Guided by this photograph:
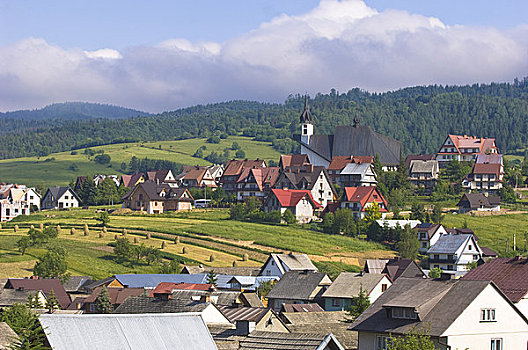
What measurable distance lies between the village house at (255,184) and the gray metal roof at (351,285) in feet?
199

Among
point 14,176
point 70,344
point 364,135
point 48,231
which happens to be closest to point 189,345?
point 70,344

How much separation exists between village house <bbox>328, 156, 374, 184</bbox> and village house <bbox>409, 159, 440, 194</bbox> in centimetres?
662

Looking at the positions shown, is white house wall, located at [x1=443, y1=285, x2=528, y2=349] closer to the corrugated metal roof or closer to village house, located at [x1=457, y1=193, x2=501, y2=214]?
the corrugated metal roof

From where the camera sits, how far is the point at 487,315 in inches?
1268

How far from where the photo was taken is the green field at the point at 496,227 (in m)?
90.8

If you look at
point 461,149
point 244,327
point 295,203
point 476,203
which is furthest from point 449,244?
point 461,149

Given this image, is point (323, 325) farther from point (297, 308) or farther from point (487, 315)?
point (297, 308)

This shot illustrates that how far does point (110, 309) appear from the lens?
5216 centimetres

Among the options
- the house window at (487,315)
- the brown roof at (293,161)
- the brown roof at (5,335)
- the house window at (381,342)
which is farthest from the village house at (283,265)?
the brown roof at (293,161)

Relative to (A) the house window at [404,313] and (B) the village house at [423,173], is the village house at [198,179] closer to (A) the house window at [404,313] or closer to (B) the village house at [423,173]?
(B) the village house at [423,173]

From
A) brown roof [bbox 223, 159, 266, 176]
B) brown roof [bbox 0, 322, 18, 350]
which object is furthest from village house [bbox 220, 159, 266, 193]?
brown roof [bbox 0, 322, 18, 350]

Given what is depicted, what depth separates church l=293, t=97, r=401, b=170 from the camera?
452ft

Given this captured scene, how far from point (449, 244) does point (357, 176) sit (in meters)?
36.5

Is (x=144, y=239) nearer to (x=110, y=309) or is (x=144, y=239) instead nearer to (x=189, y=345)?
(x=110, y=309)
